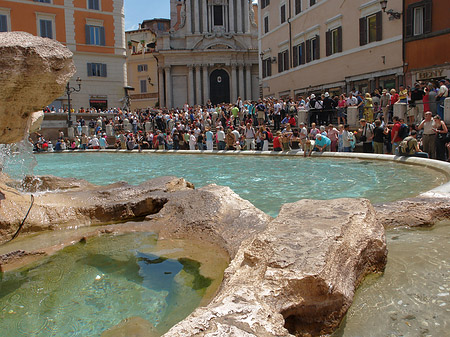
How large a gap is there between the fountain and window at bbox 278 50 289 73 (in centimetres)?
2476

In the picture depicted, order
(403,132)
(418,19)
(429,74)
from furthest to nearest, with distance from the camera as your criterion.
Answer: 1. (418,19)
2. (429,74)
3. (403,132)

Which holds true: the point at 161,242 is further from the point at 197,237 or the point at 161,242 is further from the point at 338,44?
the point at 338,44

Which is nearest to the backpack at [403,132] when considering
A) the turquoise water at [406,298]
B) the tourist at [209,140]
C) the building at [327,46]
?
the building at [327,46]

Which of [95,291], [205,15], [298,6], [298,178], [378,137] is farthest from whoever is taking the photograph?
[205,15]

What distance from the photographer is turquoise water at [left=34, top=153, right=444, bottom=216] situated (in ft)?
25.9

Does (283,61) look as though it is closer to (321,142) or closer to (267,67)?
(267,67)

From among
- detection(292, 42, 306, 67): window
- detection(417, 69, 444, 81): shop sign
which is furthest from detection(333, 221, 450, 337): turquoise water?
detection(292, 42, 306, 67): window

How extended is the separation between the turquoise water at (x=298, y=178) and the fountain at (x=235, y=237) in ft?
6.03

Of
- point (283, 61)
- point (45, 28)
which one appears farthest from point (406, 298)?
point (45, 28)

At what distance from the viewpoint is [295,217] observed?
3.79 m

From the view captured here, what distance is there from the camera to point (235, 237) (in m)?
4.52

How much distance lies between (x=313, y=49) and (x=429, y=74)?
938cm

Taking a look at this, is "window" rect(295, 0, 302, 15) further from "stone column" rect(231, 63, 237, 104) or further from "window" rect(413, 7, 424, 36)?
"stone column" rect(231, 63, 237, 104)

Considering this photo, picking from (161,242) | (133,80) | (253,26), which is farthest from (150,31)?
(161,242)
